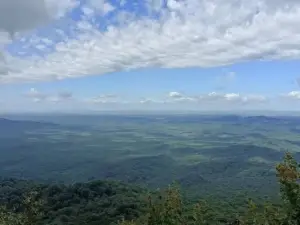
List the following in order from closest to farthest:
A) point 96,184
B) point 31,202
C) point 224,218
Result: point 31,202
point 224,218
point 96,184

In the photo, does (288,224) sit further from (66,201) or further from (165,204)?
(66,201)

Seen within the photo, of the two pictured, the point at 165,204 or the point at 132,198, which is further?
the point at 132,198

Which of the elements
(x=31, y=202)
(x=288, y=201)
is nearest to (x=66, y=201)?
(x=31, y=202)

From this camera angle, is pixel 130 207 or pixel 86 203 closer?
pixel 130 207

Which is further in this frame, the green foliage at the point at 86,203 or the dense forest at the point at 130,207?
the green foliage at the point at 86,203

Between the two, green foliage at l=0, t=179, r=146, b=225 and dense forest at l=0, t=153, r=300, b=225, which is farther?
green foliage at l=0, t=179, r=146, b=225

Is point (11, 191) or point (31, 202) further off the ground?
point (31, 202)

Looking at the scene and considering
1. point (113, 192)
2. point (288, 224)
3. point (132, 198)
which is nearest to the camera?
point (288, 224)

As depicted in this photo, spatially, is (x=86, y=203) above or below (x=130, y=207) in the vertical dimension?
below
